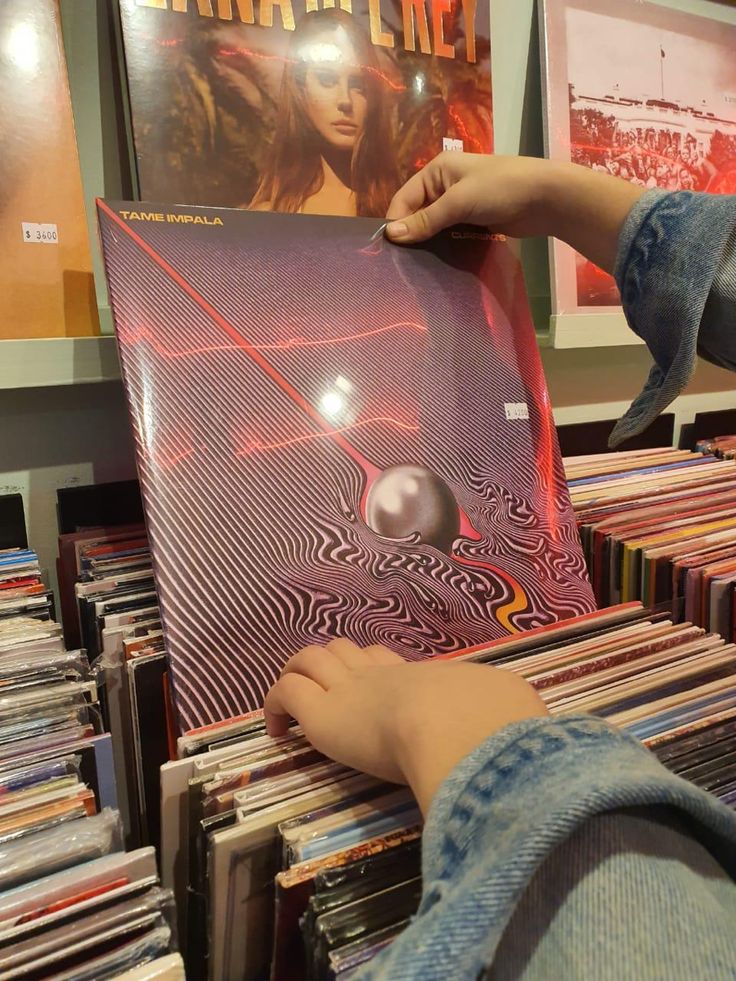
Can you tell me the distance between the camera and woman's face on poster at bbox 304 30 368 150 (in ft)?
2.97

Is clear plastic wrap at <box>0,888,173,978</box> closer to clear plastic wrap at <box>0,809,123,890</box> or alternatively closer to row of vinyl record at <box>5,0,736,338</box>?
clear plastic wrap at <box>0,809,123,890</box>

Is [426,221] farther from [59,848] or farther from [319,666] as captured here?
[59,848]

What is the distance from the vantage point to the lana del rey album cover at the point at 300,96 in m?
0.82

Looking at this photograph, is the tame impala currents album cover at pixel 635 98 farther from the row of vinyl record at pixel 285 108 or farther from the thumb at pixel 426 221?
the thumb at pixel 426 221

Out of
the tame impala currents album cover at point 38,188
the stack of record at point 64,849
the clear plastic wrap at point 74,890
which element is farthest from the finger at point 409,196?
the clear plastic wrap at point 74,890

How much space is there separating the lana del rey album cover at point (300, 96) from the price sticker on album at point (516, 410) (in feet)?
1.18

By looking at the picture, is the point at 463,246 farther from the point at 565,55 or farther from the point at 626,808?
the point at 626,808

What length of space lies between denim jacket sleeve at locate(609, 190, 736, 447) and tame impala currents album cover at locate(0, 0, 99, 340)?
0.62 meters

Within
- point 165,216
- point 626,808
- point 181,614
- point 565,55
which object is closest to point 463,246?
point 165,216

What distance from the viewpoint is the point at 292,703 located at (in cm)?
49

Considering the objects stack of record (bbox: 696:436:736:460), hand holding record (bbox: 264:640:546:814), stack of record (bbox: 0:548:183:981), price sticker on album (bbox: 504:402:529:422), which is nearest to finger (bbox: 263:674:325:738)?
hand holding record (bbox: 264:640:546:814)

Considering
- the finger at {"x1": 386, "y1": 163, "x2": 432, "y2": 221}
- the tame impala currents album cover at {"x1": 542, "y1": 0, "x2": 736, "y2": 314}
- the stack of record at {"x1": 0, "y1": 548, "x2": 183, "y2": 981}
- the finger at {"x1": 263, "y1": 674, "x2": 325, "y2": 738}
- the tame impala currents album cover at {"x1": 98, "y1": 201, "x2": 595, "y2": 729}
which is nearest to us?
the stack of record at {"x1": 0, "y1": 548, "x2": 183, "y2": 981}

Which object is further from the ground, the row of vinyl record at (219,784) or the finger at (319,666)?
the finger at (319,666)

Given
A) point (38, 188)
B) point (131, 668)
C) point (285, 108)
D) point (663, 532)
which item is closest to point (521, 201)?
point (285, 108)
